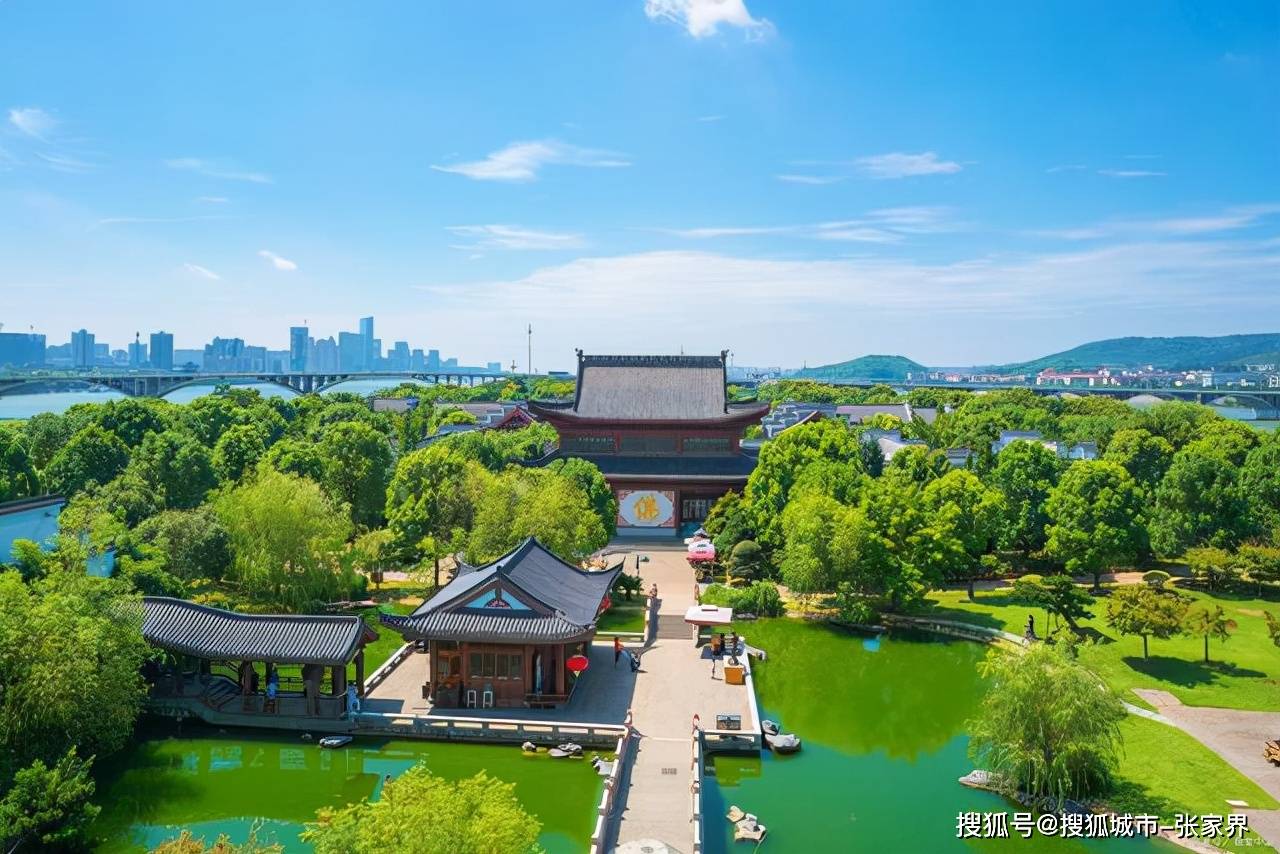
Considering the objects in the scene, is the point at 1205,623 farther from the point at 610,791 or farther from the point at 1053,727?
the point at 610,791

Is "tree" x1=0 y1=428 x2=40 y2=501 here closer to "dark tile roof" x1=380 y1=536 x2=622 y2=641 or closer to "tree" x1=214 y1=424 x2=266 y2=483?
"tree" x1=214 y1=424 x2=266 y2=483

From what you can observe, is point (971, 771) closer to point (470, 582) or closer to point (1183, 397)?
point (470, 582)

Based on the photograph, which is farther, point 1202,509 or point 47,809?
point 1202,509

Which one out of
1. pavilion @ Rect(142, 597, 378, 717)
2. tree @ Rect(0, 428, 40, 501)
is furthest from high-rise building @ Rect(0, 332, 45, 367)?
pavilion @ Rect(142, 597, 378, 717)

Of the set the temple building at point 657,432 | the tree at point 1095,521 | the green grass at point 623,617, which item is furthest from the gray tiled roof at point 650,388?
the tree at point 1095,521

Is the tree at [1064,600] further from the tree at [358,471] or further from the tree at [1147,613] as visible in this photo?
the tree at [358,471]

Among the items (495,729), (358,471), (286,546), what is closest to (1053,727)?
(495,729)

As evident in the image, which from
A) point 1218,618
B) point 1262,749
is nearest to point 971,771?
point 1262,749
